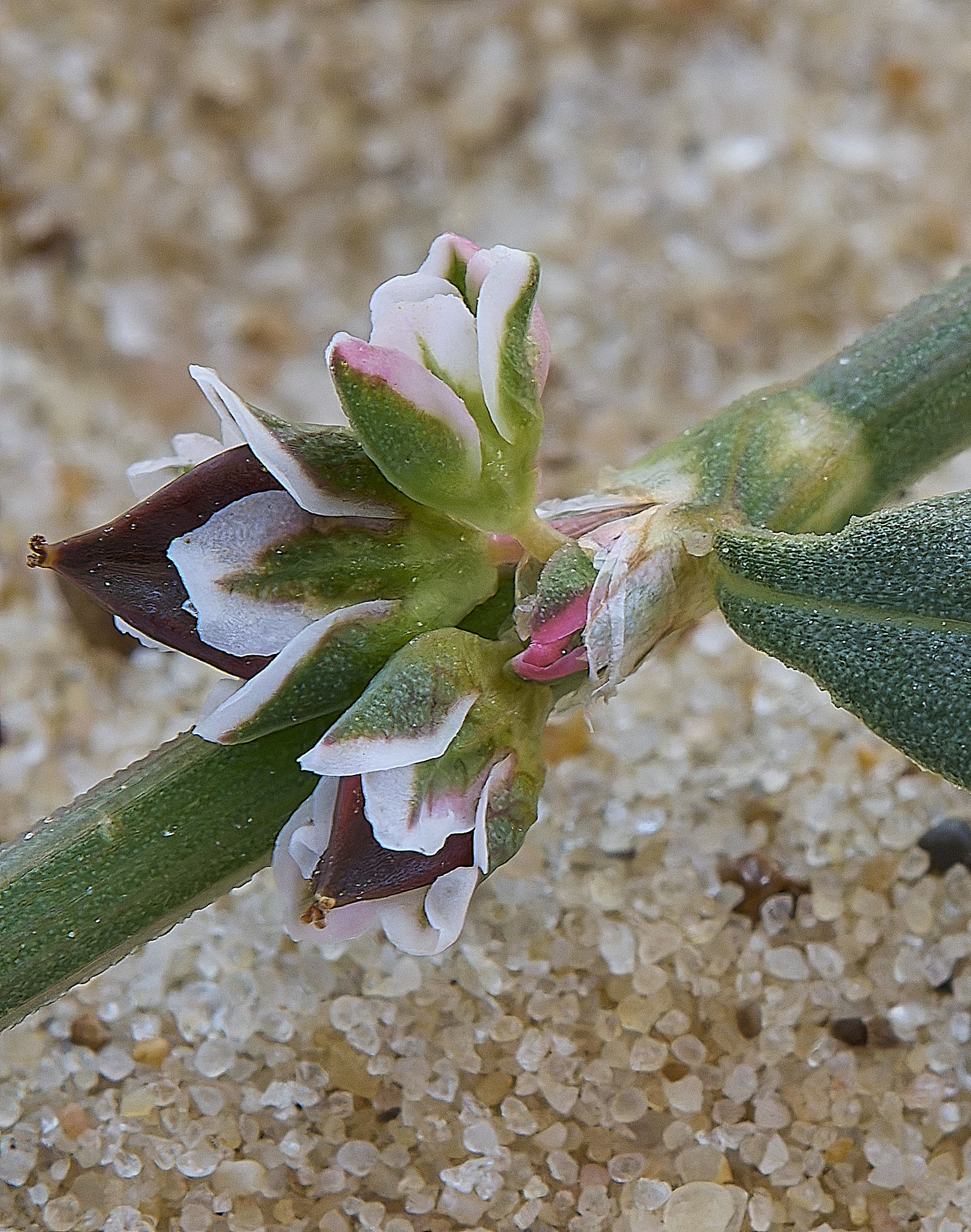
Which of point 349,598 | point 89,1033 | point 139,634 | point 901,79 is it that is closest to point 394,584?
point 349,598

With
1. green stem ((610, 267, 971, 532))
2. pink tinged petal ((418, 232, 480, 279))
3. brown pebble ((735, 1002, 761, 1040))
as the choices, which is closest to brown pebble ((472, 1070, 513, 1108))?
brown pebble ((735, 1002, 761, 1040))

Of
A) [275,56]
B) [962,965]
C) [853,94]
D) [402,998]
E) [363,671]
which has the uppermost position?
[275,56]

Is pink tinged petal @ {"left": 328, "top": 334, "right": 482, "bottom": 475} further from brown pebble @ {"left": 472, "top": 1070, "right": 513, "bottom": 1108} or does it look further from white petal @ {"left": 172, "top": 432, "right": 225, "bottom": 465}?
brown pebble @ {"left": 472, "top": 1070, "right": 513, "bottom": 1108}

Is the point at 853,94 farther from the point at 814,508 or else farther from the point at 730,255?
the point at 814,508

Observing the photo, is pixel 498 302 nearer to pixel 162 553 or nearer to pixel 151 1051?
pixel 162 553

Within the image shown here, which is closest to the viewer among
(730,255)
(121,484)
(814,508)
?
(814,508)

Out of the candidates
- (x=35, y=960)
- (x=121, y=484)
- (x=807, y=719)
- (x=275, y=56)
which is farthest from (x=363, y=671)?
(x=275, y=56)

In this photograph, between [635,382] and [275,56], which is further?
[275,56]
